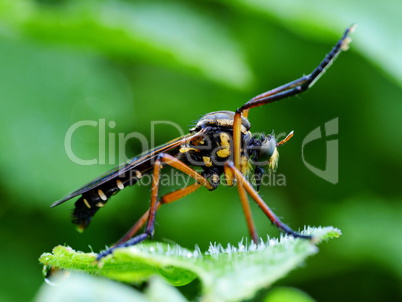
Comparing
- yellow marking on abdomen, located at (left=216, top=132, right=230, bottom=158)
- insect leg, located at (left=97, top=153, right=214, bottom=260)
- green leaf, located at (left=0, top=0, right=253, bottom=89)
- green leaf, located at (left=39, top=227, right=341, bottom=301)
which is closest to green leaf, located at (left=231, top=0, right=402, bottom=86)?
green leaf, located at (left=0, top=0, right=253, bottom=89)

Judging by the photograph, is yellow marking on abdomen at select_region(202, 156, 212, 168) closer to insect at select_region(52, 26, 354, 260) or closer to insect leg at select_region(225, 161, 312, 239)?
insect at select_region(52, 26, 354, 260)

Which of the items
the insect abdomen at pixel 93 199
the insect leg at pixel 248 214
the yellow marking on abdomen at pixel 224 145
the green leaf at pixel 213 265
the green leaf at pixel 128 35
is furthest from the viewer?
the green leaf at pixel 128 35

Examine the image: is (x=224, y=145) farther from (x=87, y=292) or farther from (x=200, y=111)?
(x=87, y=292)

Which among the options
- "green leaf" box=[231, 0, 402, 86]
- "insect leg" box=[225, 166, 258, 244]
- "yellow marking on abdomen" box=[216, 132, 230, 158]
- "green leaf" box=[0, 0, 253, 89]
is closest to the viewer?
"insect leg" box=[225, 166, 258, 244]

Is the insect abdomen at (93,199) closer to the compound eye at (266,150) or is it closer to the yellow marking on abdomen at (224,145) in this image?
the yellow marking on abdomen at (224,145)

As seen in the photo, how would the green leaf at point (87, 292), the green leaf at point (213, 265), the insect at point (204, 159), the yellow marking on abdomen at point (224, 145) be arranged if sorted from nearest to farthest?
the green leaf at point (87, 292) → the green leaf at point (213, 265) → the insect at point (204, 159) → the yellow marking on abdomen at point (224, 145)

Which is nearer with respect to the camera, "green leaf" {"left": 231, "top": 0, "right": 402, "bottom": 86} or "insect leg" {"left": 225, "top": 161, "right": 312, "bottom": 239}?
"insect leg" {"left": 225, "top": 161, "right": 312, "bottom": 239}

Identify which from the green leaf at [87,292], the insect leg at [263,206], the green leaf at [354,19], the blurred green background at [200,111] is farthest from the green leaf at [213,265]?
the blurred green background at [200,111]

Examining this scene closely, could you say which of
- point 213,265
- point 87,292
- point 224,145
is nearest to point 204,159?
point 224,145
